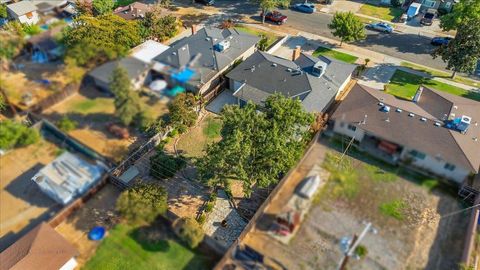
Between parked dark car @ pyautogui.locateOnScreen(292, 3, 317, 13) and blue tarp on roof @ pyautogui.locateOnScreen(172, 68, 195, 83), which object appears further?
parked dark car @ pyautogui.locateOnScreen(292, 3, 317, 13)

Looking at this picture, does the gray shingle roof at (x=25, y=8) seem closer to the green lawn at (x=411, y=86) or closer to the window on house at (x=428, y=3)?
the green lawn at (x=411, y=86)

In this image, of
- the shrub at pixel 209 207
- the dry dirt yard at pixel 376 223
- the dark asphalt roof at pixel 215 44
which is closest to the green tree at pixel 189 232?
the shrub at pixel 209 207

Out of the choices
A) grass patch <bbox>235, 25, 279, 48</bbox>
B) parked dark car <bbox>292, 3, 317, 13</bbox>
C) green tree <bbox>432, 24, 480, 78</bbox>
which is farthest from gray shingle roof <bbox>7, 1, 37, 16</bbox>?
parked dark car <bbox>292, 3, 317, 13</bbox>

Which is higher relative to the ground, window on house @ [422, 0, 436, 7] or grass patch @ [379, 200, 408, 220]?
window on house @ [422, 0, 436, 7]

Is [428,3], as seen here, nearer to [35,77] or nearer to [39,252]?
[35,77]

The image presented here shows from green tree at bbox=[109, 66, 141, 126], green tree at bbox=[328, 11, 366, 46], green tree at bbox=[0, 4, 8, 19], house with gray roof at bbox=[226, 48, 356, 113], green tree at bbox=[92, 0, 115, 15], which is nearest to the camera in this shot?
green tree at bbox=[109, 66, 141, 126]

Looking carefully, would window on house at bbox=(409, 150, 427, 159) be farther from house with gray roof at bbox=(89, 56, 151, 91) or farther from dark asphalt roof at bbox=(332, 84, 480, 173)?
house with gray roof at bbox=(89, 56, 151, 91)

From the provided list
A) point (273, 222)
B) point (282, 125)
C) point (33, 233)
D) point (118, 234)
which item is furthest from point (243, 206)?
point (33, 233)
